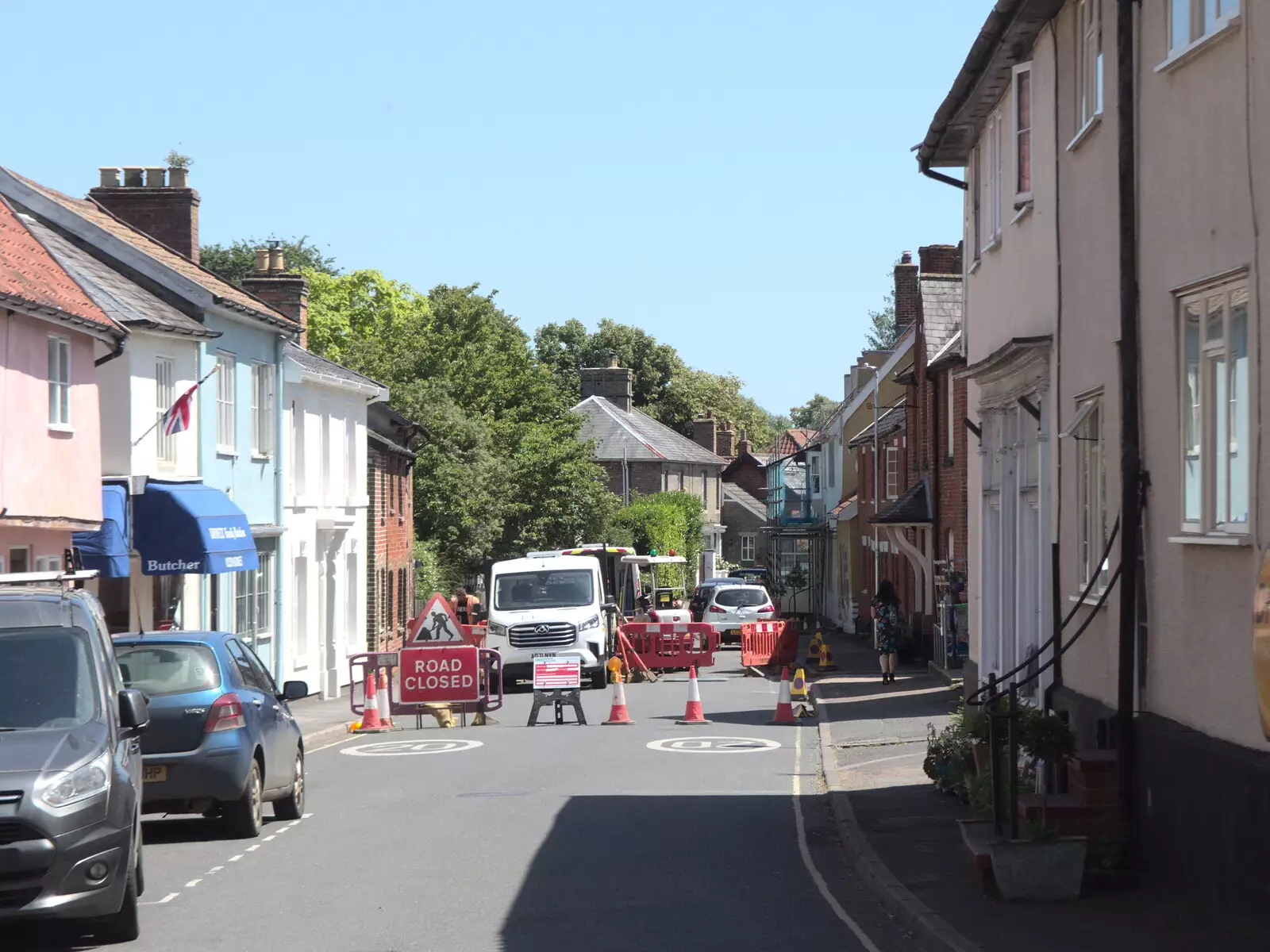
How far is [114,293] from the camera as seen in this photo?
80.2 feet

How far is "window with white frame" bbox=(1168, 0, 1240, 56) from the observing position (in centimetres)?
950

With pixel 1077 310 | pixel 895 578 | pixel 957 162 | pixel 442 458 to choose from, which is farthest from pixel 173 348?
pixel 442 458

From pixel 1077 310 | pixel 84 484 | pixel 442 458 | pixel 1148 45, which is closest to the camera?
pixel 1148 45

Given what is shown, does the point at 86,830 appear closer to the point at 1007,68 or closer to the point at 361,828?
the point at 361,828

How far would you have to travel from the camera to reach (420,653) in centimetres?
2462

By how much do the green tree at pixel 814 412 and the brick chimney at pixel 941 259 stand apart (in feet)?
258

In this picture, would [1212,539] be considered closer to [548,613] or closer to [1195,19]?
[1195,19]

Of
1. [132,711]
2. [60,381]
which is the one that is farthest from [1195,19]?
[60,381]

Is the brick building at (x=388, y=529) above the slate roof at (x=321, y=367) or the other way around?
the other way around

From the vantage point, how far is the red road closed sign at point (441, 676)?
81.0ft

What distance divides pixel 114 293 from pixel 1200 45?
18214 mm

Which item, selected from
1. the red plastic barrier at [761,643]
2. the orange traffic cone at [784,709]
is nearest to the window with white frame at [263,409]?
the orange traffic cone at [784,709]

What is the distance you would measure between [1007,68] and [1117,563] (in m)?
5.68

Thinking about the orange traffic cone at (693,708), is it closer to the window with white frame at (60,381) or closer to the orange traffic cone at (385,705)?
the orange traffic cone at (385,705)
